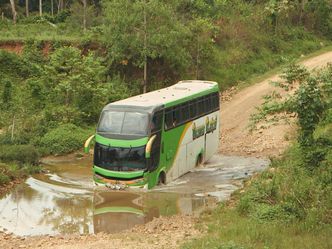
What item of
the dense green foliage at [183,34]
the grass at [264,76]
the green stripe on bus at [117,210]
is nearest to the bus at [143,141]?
the green stripe on bus at [117,210]

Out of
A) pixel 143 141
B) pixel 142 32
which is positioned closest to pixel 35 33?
pixel 142 32

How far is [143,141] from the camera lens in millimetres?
18062

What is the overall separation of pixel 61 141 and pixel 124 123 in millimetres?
7177

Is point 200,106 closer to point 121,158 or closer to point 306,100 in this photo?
point 121,158

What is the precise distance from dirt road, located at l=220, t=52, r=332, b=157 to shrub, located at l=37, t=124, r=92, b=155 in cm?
593

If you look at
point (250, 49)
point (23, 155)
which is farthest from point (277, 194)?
point (250, 49)

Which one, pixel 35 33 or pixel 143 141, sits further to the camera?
pixel 35 33

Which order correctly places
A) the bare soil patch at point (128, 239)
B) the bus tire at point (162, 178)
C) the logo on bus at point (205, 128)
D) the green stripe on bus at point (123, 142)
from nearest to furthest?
1. the bare soil patch at point (128, 239)
2. the green stripe on bus at point (123, 142)
3. the bus tire at point (162, 178)
4. the logo on bus at point (205, 128)

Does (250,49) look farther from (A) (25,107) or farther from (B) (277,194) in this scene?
(B) (277,194)

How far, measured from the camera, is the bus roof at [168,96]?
741 inches

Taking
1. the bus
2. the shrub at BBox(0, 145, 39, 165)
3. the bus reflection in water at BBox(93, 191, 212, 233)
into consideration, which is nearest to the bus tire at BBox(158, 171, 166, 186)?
the bus

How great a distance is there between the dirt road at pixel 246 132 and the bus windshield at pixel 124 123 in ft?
24.8

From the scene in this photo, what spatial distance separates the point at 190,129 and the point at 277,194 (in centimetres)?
625

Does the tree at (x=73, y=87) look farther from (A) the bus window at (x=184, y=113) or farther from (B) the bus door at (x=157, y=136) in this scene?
(B) the bus door at (x=157, y=136)
